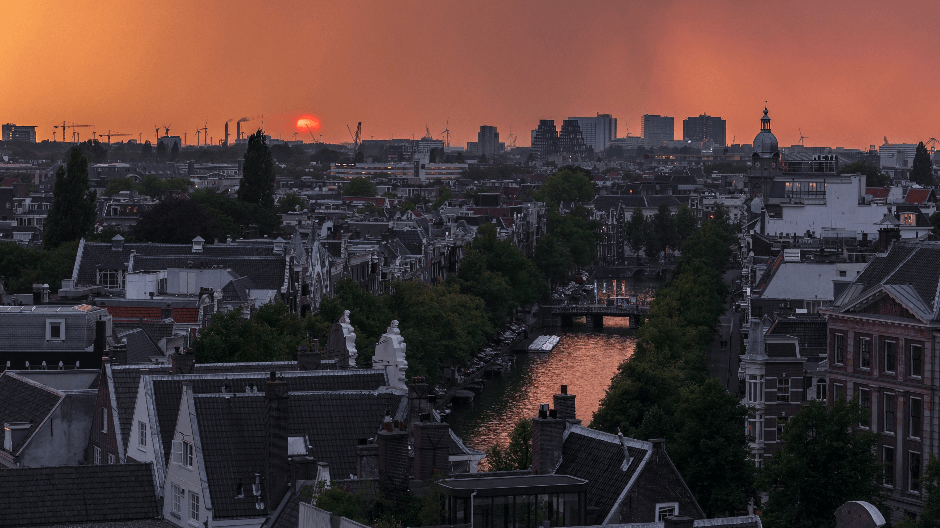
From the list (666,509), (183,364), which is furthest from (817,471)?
(183,364)

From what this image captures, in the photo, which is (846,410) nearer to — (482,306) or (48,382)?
(48,382)

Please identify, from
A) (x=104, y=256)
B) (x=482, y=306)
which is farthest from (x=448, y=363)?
(x=104, y=256)

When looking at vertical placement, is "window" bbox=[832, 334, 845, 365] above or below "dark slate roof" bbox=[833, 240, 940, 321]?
below

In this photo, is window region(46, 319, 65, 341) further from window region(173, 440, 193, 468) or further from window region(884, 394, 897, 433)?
window region(884, 394, 897, 433)

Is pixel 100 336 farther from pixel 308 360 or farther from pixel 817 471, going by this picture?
pixel 817 471

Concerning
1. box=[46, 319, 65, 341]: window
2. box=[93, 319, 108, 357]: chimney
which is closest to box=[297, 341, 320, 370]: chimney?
box=[93, 319, 108, 357]: chimney

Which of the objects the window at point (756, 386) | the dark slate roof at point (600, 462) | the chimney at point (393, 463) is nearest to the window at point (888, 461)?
the window at point (756, 386)

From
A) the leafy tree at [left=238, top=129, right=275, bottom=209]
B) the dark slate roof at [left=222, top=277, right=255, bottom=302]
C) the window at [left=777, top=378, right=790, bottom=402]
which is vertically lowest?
the window at [left=777, top=378, right=790, bottom=402]
